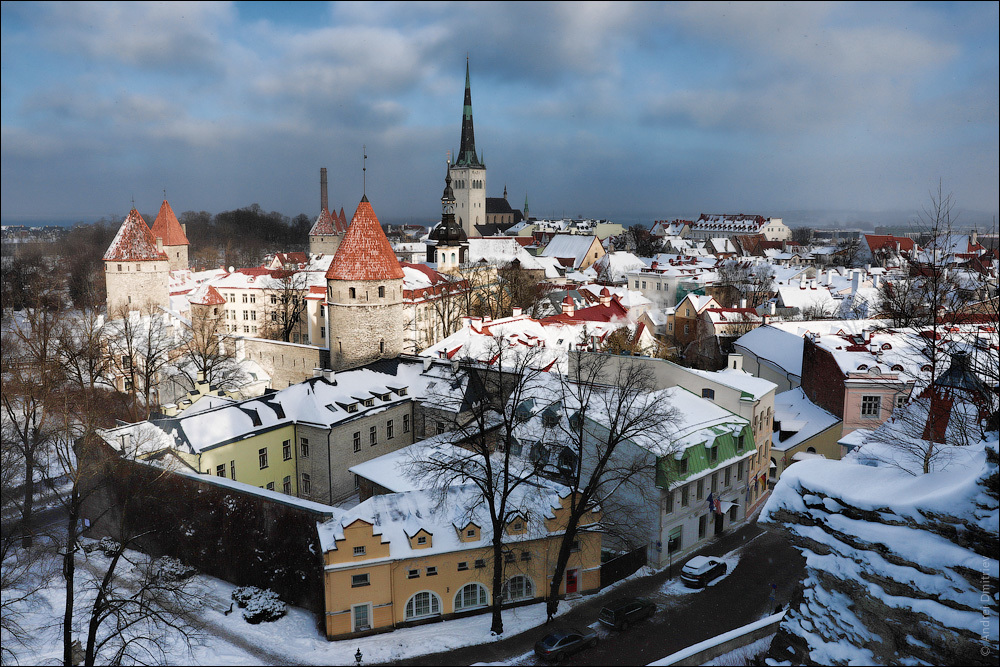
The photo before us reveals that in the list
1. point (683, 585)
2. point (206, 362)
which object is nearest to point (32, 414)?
point (206, 362)

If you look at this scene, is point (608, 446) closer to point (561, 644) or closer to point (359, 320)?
point (561, 644)

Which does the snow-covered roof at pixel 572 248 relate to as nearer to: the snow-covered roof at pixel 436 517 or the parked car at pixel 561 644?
the snow-covered roof at pixel 436 517

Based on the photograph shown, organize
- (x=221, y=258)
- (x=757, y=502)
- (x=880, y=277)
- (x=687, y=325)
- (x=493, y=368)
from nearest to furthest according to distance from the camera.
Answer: (x=757, y=502)
(x=493, y=368)
(x=687, y=325)
(x=880, y=277)
(x=221, y=258)

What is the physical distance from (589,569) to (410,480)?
600cm

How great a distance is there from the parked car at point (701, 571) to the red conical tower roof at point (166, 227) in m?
58.1

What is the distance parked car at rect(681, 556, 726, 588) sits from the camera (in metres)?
20.4

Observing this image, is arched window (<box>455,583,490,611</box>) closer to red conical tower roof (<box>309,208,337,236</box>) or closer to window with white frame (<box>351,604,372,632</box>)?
window with white frame (<box>351,604,372,632</box>)

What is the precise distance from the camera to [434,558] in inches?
739

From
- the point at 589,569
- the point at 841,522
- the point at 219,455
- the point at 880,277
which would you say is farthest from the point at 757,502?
the point at 880,277

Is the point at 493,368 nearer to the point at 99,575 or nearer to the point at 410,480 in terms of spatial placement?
the point at 410,480

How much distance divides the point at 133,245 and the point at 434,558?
120 ft

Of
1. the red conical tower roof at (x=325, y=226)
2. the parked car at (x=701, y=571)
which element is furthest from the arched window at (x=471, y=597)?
the red conical tower roof at (x=325, y=226)

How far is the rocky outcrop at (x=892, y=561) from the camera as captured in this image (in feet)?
19.6

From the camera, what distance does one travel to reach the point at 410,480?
21.8 meters
